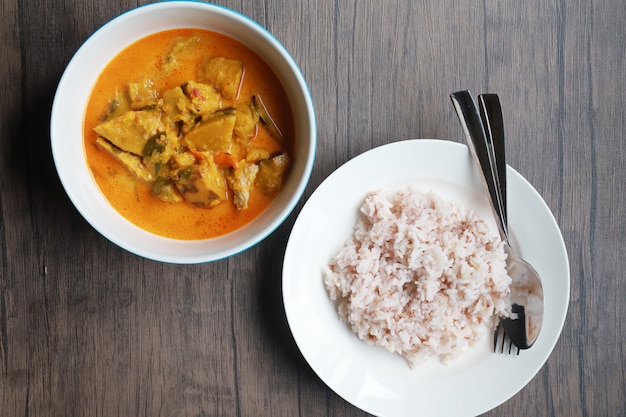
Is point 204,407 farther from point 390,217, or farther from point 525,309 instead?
point 525,309

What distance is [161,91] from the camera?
159 centimetres

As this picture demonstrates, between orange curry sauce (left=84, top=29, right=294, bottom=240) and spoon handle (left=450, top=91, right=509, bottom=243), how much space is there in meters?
0.49

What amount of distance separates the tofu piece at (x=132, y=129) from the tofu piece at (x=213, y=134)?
3.4 inches

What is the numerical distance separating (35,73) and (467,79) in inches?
49.9

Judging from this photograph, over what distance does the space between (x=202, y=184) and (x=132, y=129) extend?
226mm

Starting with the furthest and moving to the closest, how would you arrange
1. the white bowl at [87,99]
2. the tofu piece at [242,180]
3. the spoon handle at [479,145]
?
A: the spoon handle at [479,145] < the tofu piece at [242,180] < the white bowl at [87,99]

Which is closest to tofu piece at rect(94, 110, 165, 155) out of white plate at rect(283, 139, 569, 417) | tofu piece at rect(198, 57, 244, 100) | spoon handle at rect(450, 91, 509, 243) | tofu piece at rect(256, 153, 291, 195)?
tofu piece at rect(198, 57, 244, 100)

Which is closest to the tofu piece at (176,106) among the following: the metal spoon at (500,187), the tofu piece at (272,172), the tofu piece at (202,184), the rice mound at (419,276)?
the tofu piece at (202,184)

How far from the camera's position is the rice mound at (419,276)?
170 cm

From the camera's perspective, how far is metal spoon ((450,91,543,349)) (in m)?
1.71

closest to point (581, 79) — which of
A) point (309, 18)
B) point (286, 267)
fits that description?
point (309, 18)

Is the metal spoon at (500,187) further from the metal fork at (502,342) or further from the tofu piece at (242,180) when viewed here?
the tofu piece at (242,180)

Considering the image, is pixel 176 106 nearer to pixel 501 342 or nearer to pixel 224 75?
pixel 224 75

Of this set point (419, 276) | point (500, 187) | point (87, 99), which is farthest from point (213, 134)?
point (500, 187)
